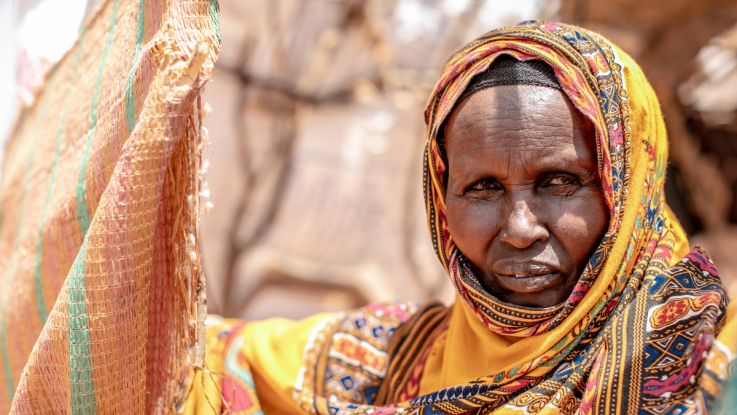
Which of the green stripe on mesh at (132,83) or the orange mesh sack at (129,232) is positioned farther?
the green stripe on mesh at (132,83)

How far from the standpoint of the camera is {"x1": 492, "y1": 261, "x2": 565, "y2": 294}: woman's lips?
5.68 ft

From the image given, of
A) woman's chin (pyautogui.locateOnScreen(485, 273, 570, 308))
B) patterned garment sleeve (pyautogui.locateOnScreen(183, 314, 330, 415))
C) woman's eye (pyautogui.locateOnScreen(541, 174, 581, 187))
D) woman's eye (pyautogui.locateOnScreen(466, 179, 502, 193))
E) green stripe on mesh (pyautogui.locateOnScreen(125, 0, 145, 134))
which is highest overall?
green stripe on mesh (pyautogui.locateOnScreen(125, 0, 145, 134))

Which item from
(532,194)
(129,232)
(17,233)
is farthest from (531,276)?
(17,233)

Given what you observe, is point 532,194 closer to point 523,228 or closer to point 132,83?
point 523,228

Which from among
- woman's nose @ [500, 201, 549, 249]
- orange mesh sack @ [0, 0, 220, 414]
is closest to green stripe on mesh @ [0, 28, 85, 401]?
orange mesh sack @ [0, 0, 220, 414]

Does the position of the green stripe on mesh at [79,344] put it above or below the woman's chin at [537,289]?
below

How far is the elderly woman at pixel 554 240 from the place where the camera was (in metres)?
1.58

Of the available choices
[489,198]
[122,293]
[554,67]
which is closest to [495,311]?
[489,198]

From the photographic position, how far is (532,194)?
1752 millimetres

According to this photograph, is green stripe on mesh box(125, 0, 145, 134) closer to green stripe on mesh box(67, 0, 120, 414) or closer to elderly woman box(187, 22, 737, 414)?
green stripe on mesh box(67, 0, 120, 414)

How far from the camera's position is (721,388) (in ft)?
4.30

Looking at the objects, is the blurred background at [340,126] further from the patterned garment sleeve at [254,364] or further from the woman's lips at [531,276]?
the woman's lips at [531,276]

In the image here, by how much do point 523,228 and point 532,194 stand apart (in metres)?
0.08

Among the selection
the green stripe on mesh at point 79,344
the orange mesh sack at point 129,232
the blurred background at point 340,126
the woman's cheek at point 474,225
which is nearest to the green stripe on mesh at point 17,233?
the orange mesh sack at point 129,232
